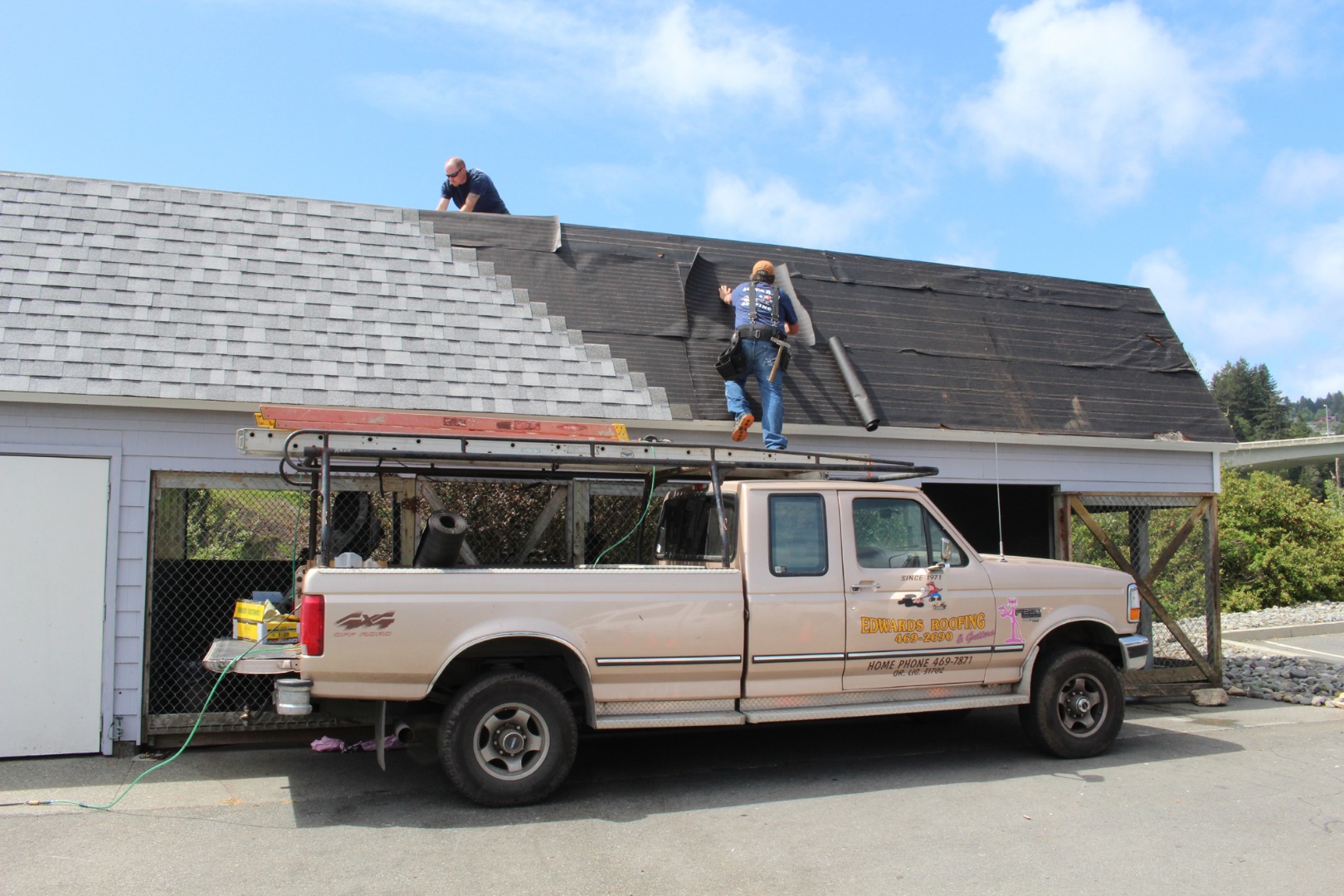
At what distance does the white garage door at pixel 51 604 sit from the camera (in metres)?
7.32

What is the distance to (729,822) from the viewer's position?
229 inches

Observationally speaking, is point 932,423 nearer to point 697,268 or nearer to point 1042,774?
point 697,268

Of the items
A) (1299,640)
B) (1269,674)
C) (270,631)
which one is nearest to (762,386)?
(270,631)

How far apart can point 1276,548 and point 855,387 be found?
603 inches

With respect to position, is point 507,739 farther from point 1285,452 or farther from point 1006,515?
point 1285,452

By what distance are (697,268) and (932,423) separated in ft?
9.68

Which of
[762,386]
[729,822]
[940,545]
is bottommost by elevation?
[729,822]

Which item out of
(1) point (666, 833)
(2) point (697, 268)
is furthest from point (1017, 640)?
(2) point (697, 268)

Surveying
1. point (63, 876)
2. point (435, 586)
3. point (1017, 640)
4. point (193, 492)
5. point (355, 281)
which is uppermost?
point (355, 281)

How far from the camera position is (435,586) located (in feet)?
19.4

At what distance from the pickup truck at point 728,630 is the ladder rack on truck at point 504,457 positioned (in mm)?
40

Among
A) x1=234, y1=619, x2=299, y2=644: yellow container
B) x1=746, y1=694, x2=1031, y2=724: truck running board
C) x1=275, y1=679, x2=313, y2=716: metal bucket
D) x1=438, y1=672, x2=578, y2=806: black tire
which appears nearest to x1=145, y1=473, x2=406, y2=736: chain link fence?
x1=234, y1=619, x2=299, y2=644: yellow container

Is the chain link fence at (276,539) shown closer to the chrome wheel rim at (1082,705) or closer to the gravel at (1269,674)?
the chrome wheel rim at (1082,705)

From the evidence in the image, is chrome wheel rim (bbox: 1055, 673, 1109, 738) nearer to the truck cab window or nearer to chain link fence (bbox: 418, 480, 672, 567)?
the truck cab window
